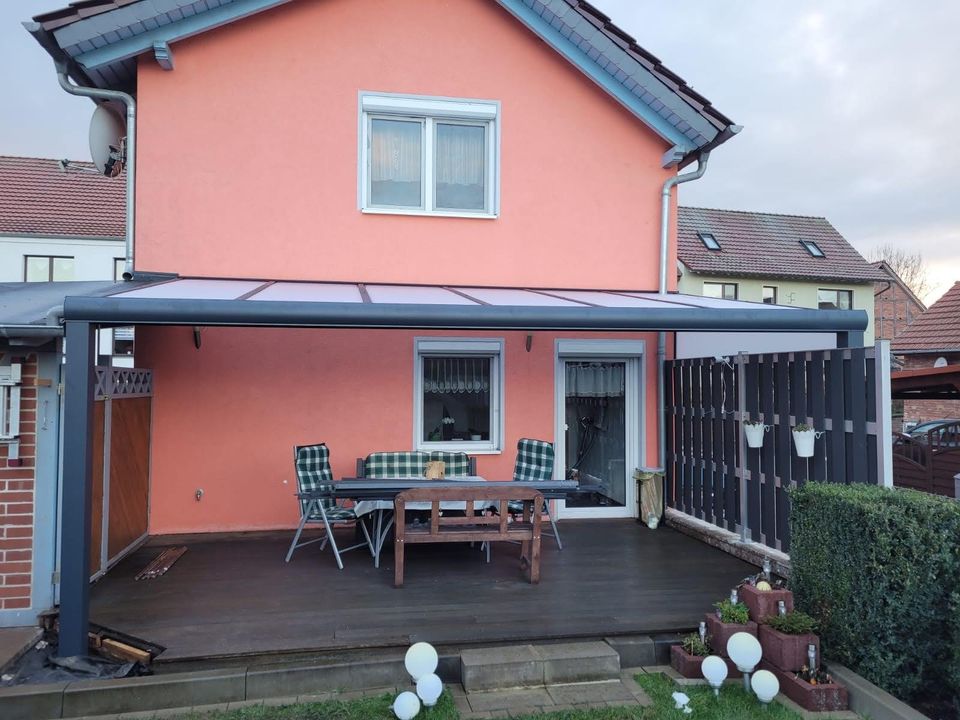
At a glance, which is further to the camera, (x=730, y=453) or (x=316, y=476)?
(x=730, y=453)

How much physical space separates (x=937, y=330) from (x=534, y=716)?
18.6 meters

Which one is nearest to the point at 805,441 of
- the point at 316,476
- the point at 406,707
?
the point at 406,707

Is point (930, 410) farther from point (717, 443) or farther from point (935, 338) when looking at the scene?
point (717, 443)

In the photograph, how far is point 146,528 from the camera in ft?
25.3

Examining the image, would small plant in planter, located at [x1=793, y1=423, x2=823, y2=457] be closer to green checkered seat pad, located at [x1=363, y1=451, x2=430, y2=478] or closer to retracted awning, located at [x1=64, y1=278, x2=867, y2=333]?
retracted awning, located at [x1=64, y1=278, x2=867, y2=333]

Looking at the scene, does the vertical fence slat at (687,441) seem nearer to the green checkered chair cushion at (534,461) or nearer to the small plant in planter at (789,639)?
the green checkered chair cushion at (534,461)

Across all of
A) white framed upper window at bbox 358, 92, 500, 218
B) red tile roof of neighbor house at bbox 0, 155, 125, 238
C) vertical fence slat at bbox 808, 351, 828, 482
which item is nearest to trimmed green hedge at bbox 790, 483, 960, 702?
vertical fence slat at bbox 808, 351, 828, 482

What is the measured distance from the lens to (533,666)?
449 centimetres

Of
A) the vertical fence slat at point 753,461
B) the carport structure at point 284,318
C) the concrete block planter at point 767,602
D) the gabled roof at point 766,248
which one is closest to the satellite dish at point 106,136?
the carport structure at point 284,318

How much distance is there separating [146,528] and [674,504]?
22.6 feet

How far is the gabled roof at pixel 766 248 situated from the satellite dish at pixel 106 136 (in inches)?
867

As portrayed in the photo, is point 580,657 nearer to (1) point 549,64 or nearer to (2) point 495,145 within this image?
(2) point 495,145

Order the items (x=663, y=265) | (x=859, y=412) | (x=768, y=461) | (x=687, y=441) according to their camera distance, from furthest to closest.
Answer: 1. (x=663, y=265)
2. (x=687, y=441)
3. (x=768, y=461)
4. (x=859, y=412)

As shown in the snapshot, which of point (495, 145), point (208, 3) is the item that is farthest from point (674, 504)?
point (208, 3)
